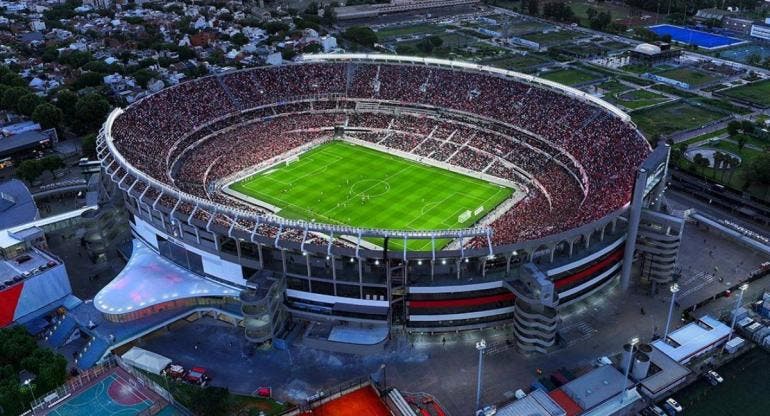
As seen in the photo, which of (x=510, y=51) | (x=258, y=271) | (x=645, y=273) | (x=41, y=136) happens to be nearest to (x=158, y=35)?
(x=41, y=136)

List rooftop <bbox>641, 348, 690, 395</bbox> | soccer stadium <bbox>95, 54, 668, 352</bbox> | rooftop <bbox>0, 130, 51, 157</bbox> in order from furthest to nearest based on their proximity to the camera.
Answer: rooftop <bbox>0, 130, 51, 157</bbox> < soccer stadium <bbox>95, 54, 668, 352</bbox> < rooftop <bbox>641, 348, 690, 395</bbox>

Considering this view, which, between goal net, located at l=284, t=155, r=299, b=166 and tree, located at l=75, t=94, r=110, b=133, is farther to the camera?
tree, located at l=75, t=94, r=110, b=133

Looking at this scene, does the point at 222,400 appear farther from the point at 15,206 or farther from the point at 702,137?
the point at 702,137

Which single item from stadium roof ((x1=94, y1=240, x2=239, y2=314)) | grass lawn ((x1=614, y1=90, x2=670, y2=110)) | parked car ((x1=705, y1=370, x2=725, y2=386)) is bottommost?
parked car ((x1=705, y1=370, x2=725, y2=386))

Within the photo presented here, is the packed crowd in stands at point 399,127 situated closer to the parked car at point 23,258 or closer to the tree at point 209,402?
the parked car at point 23,258

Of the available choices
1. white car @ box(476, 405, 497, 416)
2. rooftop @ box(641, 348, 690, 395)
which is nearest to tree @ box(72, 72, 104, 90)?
white car @ box(476, 405, 497, 416)

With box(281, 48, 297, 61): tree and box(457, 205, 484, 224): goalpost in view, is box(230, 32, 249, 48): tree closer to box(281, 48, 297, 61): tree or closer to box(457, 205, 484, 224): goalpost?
box(281, 48, 297, 61): tree

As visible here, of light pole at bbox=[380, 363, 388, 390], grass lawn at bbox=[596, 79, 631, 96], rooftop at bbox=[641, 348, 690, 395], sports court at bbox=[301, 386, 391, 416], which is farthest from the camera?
grass lawn at bbox=[596, 79, 631, 96]
